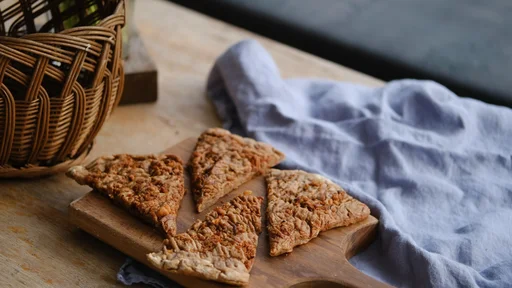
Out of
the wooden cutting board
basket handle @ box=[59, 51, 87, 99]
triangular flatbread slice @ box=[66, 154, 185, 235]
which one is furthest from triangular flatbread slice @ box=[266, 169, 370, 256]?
basket handle @ box=[59, 51, 87, 99]

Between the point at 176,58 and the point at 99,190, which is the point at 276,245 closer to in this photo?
the point at 99,190

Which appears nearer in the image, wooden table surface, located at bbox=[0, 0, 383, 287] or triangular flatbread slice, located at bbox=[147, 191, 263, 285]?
triangular flatbread slice, located at bbox=[147, 191, 263, 285]

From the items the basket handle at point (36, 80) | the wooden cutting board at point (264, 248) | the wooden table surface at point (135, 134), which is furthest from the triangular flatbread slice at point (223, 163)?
the basket handle at point (36, 80)

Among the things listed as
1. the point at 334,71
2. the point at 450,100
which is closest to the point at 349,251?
the point at 450,100

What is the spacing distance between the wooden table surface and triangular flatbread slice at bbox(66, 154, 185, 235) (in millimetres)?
97

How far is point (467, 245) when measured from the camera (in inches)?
47.3

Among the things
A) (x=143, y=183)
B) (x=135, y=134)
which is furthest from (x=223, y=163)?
(x=135, y=134)

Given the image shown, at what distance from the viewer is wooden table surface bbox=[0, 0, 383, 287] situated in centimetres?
110

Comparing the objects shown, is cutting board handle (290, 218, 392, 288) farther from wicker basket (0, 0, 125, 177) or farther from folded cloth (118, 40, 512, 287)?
wicker basket (0, 0, 125, 177)

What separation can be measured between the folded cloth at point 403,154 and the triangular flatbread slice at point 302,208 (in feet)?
0.27

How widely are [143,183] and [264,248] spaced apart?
24 cm

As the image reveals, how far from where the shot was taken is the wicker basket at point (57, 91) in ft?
3.45

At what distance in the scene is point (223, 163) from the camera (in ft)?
4.05

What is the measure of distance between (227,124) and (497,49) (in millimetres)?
928
